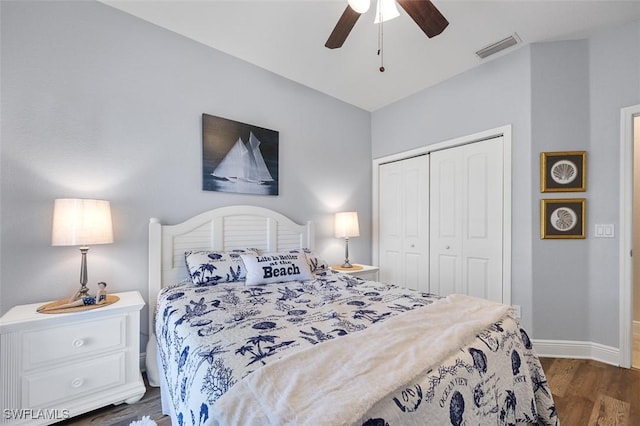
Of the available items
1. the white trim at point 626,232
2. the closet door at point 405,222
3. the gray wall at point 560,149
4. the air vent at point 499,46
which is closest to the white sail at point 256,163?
the closet door at point 405,222

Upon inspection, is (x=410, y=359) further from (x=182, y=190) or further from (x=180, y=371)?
(x=182, y=190)

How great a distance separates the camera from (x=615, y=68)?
226cm

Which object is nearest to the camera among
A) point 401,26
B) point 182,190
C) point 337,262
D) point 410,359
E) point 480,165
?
point 410,359

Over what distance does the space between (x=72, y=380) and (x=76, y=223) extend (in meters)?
0.90

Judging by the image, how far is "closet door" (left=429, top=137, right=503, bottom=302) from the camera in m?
2.69

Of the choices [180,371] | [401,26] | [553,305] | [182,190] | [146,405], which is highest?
[401,26]

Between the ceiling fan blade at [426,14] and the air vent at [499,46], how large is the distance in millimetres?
1132

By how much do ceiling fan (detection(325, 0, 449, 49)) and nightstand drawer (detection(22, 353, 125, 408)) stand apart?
2488 mm

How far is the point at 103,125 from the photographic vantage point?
206 cm

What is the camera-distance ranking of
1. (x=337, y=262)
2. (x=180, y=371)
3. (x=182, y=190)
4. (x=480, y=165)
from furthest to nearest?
(x=337, y=262)
(x=480, y=165)
(x=182, y=190)
(x=180, y=371)

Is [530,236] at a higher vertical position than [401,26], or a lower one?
lower

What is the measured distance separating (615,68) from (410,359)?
2.96 m

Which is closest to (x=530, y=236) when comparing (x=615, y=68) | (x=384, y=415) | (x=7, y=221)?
(x=615, y=68)

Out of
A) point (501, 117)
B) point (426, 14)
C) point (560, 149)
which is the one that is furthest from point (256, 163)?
point (560, 149)
